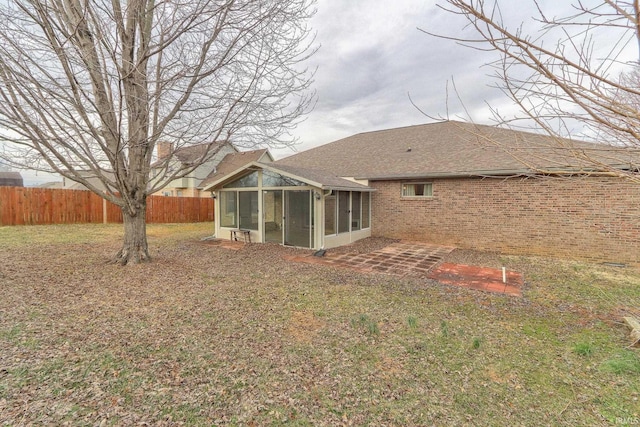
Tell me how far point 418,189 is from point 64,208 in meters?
17.1

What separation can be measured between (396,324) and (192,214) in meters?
18.0

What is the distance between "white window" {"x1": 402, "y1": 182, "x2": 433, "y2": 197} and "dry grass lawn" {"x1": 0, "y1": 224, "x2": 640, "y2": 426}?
5.18 m

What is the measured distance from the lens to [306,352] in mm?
3041

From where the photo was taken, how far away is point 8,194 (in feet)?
38.9

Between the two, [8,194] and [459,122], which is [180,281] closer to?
[459,122]

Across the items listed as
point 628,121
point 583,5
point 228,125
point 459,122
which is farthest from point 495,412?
point 228,125

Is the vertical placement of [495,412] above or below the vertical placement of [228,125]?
below

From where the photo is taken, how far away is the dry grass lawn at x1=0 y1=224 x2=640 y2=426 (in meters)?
2.18

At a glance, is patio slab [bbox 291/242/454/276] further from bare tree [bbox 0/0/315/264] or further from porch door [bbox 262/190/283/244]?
bare tree [bbox 0/0/315/264]

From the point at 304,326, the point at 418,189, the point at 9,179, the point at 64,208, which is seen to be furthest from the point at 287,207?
the point at 9,179

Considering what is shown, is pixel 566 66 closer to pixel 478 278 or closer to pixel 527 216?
pixel 478 278

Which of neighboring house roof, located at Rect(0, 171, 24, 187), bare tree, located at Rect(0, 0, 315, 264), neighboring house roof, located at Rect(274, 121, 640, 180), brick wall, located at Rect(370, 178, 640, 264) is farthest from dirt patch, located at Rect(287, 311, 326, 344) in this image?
neighboring house roof, located at Rect(0, 171, 24, 187)

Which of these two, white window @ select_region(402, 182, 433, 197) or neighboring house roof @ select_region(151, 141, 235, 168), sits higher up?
neighboring house roof @ select_region(151, 141, 235, 168)

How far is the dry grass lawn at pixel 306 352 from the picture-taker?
2.18 m
